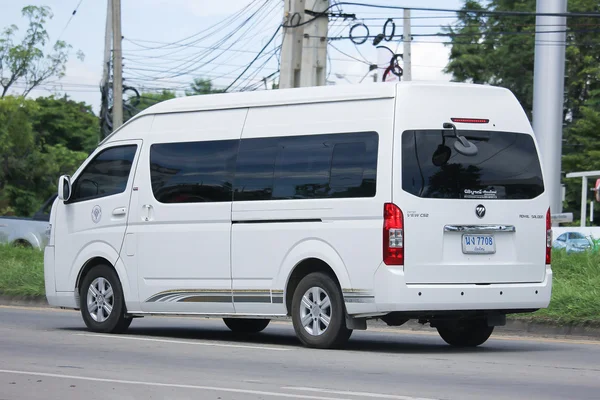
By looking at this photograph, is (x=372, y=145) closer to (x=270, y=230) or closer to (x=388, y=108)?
(x=388, y=108)

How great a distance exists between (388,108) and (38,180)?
53.2 meters

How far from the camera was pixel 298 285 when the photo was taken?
11859 mm

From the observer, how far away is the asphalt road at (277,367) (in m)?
8.26

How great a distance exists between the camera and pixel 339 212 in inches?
450

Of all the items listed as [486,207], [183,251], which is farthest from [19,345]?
[486,207]

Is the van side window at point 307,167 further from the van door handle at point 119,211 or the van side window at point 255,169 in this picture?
the van door handle at point 119,211

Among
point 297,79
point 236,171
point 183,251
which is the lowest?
point 183,251

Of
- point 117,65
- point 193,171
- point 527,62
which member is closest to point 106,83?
point 117,65

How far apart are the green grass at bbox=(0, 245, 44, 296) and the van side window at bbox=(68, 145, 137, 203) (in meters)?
6.01

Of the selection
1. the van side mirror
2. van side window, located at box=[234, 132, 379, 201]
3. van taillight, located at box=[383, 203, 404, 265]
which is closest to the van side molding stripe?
van side window, located at box=[234, 132, 379, 201]

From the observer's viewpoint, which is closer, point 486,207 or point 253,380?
point 253,380

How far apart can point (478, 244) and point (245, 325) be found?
155 inches

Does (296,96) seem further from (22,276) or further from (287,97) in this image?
(22,276)

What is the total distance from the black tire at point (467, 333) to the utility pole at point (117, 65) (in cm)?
1925
